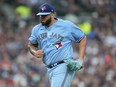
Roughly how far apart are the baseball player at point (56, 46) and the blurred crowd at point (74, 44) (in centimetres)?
595

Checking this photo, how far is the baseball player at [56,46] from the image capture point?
31.6ft

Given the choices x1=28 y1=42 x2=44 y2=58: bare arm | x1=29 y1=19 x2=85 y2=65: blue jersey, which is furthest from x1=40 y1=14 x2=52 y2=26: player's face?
x1=28 y1=42 x2=44 y2=58: bare arm

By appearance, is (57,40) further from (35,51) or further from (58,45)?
(35,51)

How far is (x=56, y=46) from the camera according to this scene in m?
9.73

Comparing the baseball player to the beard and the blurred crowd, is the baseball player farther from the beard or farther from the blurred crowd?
the blurred crowd

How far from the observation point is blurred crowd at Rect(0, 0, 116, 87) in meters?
16.5

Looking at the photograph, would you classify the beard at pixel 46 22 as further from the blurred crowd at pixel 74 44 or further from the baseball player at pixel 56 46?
the blurred crowd at pixel 74 44

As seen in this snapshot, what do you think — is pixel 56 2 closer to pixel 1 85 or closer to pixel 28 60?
pixel 28 60

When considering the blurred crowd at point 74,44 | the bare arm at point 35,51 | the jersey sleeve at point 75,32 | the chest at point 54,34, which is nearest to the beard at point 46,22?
the chest at point 54,34

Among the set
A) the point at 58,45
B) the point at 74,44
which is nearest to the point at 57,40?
the point at 58,45

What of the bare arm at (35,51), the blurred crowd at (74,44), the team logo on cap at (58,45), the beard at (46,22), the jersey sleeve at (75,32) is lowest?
the blurred crowd at (74,44)

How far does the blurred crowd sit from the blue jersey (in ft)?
19.6

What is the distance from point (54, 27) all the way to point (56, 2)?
34.9 ft

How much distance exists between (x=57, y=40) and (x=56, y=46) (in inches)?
4.1
